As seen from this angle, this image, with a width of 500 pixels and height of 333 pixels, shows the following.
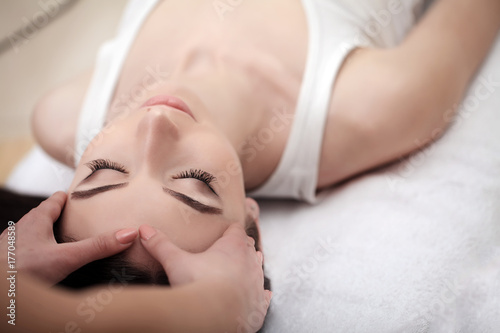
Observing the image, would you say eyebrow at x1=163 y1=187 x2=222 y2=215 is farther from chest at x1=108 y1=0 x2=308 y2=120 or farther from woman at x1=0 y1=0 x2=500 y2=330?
chest at x1=108 y1=0 x2=308 y2=120

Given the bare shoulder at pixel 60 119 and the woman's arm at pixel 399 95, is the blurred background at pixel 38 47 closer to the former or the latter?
the bare shoulder at pixel 60 119

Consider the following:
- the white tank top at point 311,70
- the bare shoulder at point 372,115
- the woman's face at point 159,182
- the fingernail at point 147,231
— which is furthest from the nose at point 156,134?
the bare shoulder at point 372,115

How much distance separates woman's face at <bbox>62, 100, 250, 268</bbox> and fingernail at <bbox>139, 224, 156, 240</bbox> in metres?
0.02

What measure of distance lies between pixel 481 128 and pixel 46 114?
1.07 metres

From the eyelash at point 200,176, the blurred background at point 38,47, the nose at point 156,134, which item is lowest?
the blurred background at point 38,47

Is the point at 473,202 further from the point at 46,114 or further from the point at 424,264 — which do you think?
the point at 46,114

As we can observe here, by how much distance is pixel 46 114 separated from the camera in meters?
1.23

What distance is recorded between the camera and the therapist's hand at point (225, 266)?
628 mm

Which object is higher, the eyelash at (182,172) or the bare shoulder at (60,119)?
the eyelash at (182,172)

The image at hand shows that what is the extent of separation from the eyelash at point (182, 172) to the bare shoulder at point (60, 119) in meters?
0.44

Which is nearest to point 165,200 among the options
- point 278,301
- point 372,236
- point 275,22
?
point 278,301

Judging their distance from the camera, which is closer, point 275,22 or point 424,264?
point 424,264

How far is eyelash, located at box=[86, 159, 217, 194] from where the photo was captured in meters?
0.78

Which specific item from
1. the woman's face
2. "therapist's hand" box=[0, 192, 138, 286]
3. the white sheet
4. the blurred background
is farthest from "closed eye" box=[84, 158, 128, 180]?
the blurred background
